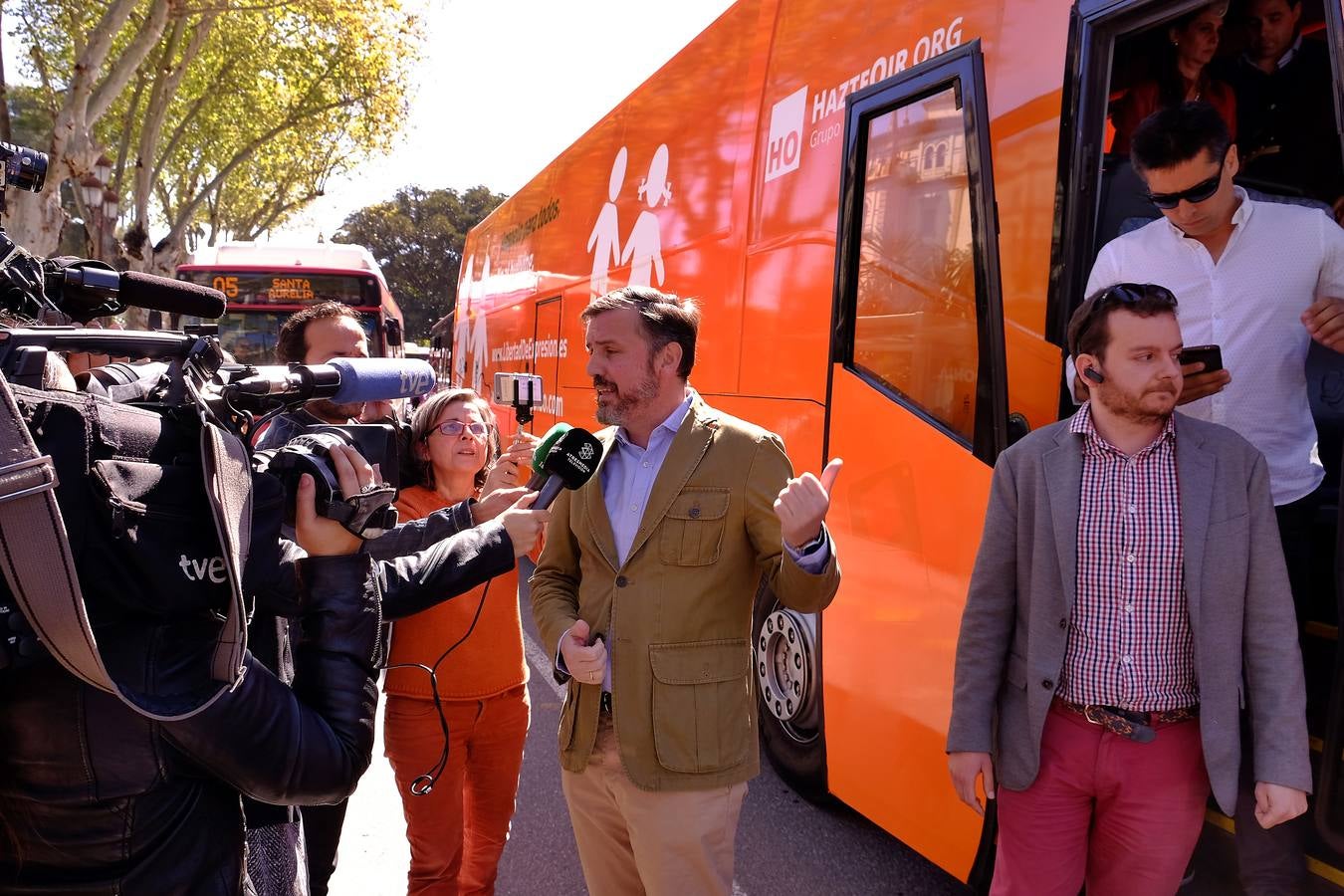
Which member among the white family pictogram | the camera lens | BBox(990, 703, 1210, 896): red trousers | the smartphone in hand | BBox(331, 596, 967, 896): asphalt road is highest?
the white family pictogram

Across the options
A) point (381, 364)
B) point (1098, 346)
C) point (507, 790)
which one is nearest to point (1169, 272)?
point (1098, 346)

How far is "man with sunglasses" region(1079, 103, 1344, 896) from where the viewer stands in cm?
224

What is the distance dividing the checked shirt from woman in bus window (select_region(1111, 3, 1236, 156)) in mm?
1388

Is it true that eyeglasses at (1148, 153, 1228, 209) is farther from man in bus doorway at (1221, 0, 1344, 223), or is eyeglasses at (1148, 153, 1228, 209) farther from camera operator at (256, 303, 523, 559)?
camera operator at (256, 303, 523, 559)

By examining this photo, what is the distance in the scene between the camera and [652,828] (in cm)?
207

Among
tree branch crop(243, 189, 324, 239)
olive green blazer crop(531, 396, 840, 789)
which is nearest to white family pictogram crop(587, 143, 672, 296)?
olive green blazer crop(531, 396, 840, 789)

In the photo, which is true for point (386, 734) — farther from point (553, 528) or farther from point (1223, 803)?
point (1223, 803)

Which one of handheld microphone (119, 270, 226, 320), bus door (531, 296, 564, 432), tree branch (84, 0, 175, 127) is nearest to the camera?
handheld microphone (119, 270, 226, 320)

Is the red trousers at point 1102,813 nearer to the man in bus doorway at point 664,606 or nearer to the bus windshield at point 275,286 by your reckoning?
the man in bus doorway at point 664,606

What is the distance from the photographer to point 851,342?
341cm

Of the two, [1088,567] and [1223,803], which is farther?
[1088,567]

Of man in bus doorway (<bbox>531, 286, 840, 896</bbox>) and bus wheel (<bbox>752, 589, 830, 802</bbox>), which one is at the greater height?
man in bus doorway (<bbox>531, 286, 840, 896</bbox>)

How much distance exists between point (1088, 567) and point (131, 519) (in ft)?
6.17

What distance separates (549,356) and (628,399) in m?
6.10
